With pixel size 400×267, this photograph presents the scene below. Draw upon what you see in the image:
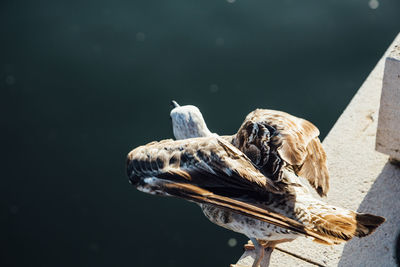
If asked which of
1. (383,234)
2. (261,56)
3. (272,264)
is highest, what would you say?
(261,56)

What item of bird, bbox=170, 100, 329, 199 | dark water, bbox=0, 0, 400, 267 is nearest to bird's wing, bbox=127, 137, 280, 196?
bird, bbox=170, 100, 329, 199

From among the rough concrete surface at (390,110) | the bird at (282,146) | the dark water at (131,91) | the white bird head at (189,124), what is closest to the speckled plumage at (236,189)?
the bird at (282,146)

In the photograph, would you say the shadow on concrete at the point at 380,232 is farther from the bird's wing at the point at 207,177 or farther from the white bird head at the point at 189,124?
the white bird head at the point at 189,124

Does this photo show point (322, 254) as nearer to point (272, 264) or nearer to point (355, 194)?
point (272, 264)

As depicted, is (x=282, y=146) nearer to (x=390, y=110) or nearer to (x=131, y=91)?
(x=390, y=110)

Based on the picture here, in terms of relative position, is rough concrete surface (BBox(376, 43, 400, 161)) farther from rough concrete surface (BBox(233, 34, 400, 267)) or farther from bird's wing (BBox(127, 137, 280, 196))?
bird's wing (BBox(127, 137, 280, 196))

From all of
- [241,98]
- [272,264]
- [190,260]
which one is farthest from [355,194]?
[241,98]
